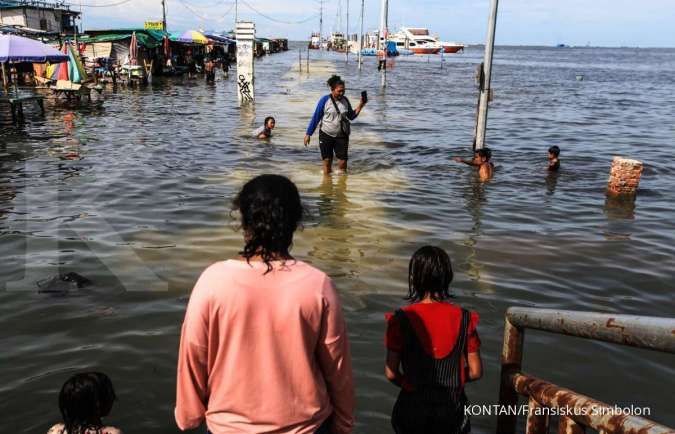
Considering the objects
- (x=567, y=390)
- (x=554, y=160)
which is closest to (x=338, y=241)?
(x=567, y=390)

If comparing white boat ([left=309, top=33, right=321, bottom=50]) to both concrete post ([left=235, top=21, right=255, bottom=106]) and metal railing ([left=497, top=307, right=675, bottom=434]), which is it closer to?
concrete post ([left=235, top=21, right=255, bottom=106])

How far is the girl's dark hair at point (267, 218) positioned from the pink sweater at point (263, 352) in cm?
6

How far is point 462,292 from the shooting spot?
598 cm

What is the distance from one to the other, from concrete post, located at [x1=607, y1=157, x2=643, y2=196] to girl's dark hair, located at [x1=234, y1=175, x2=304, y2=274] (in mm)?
9718

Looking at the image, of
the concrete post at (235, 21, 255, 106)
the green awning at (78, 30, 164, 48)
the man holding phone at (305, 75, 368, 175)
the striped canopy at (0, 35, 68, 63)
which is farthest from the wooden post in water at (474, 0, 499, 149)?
the green awning at (78, 30, 164, 48)

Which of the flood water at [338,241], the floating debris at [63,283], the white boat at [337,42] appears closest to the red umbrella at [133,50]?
the flood water at [338,241]

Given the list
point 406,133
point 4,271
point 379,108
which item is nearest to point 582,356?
point 4,271

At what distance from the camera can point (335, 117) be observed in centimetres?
1038

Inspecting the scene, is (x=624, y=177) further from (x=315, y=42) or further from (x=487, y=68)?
(x=315, y=42)

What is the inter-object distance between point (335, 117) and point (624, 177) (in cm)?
523

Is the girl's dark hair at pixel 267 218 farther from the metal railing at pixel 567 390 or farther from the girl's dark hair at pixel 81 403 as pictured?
the girl's dark hair at pixel 81 403

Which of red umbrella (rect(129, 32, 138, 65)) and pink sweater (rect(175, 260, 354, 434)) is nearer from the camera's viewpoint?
pink sweater (rect(175, 260, 354, 434))

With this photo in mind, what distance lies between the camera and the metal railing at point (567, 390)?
6.45 ft

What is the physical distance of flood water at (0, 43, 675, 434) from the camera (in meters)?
4.54
